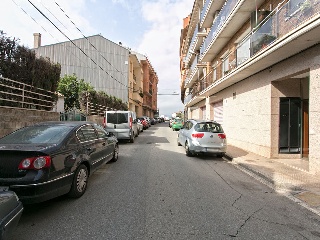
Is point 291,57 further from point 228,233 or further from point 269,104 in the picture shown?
point 228,233

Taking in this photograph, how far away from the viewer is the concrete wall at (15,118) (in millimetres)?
8180

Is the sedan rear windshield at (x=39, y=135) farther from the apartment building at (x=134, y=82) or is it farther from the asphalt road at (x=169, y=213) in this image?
the apartment building at (x=134, y=82)

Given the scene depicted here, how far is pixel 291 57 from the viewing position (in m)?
8.30

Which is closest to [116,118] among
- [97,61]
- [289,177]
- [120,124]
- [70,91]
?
[120,124]

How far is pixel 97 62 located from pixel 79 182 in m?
33.8

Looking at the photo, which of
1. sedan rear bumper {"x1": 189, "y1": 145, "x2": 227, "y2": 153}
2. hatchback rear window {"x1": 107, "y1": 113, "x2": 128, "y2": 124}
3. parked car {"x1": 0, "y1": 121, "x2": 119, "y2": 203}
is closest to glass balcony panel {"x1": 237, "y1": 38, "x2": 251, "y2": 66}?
sedan rear bumper {"x1": 189, "y1": 145, "x2": 227, "y2": 153}

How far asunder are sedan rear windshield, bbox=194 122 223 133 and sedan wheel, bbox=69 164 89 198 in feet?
18.6

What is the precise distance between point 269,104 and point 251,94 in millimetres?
1949

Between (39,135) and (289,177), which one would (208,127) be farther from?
(39,135)

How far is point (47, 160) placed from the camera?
3.79 metres

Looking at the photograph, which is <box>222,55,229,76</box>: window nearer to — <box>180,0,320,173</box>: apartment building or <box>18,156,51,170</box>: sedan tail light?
<box>180,0,320,173</box>: apartment building

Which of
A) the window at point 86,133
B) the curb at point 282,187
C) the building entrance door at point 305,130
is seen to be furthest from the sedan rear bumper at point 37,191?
the building entrance door at point 305,130

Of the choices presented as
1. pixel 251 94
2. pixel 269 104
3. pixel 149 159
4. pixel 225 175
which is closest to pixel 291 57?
pixel 269 104

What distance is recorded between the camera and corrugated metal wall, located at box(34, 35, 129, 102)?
34.8 meters
